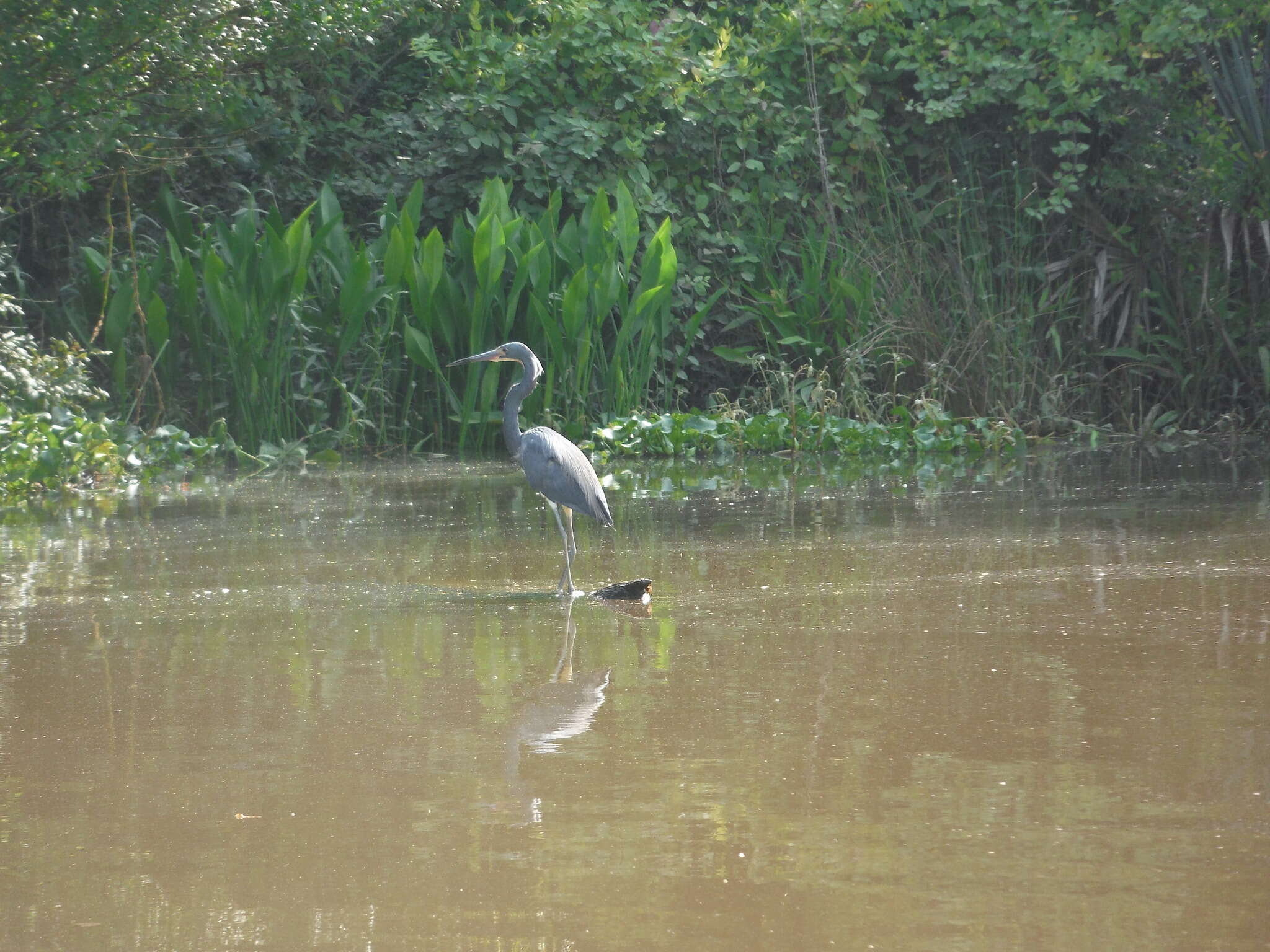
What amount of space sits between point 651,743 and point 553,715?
0.35 m

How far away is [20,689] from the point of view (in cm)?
388

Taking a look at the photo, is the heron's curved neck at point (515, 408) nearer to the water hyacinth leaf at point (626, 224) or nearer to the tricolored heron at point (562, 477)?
the tricolored heron at point (562, 477)

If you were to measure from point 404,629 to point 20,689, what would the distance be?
1097 mm

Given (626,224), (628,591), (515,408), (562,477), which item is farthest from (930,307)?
(628,591)

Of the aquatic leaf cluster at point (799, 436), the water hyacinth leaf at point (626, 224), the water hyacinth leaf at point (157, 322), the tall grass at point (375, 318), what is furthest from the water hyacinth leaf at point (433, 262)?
the water hyacinth leaf at point (157, 322)

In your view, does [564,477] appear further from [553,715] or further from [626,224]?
[626,224]

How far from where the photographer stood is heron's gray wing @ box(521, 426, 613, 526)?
562 centimetres

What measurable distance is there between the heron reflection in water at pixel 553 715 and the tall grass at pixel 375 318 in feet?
18.9

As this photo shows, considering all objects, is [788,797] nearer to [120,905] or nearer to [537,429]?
[120,905]

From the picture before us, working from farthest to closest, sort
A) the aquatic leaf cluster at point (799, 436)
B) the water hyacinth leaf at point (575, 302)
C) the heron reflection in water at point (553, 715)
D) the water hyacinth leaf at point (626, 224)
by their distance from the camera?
the water hyacinth leaf at point (626, 224), the water hyacinth leaf at point (575, 302), the aquatic leaf cluster at point (799, 436), the heron reflection in water at point (553, 715)

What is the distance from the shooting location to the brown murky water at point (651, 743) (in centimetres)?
243

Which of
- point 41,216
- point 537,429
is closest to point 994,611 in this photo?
point 537,429

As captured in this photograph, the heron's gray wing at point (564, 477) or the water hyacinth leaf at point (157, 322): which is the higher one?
the water hyacinth leaf at point (157, 322)

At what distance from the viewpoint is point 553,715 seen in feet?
11.7
